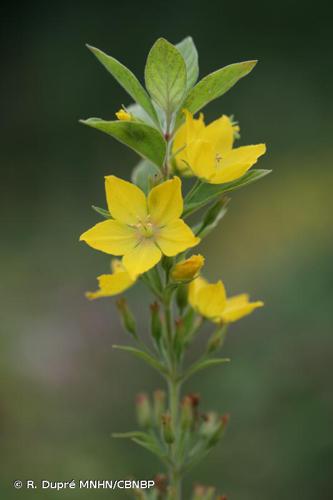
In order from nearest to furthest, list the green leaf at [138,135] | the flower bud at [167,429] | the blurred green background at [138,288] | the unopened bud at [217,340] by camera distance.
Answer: the green leaf at [138,135]
the flower bud at [167,429]
the unopened bud at [217,340]
the blurred green background at [138,288]

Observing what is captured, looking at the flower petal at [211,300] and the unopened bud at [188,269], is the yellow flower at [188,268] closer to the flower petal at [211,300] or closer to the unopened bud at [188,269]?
the unopened bud at [188,269]

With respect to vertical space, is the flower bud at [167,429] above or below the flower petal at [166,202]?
below

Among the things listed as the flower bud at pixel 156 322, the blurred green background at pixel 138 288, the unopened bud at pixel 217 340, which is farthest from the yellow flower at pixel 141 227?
the blurred green background at pixel 138 288

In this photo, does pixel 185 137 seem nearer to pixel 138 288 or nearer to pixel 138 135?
pixel 138 135

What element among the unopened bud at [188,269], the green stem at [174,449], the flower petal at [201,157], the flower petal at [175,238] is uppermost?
the flower petal at [201,157]

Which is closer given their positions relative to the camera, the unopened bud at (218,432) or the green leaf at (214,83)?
the green leaf at (214,83)

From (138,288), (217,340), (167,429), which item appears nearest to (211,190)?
(217,340)

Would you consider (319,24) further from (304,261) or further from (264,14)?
(304,261)

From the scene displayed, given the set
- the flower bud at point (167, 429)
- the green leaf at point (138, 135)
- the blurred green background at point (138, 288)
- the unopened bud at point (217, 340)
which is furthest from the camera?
the blurred green background at point (138, 288)

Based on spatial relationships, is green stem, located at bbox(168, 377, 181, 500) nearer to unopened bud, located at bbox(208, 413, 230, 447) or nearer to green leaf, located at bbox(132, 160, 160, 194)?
unopened bud, located at bbox(208, 413, 230, 447)
